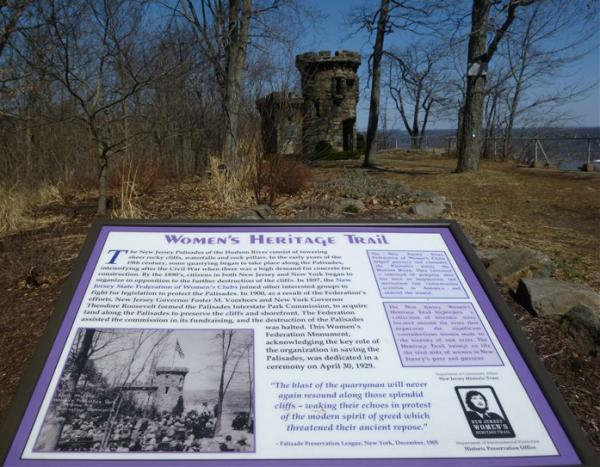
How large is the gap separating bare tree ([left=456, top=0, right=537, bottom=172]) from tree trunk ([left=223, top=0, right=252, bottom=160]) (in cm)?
634

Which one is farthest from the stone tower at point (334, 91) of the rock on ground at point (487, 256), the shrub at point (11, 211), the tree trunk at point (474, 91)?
the rock on ground at point (487, 256)

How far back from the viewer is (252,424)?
5.23ft

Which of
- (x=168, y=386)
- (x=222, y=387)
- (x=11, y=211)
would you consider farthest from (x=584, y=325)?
(x=11, y=211)

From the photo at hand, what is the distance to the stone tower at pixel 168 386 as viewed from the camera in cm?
165

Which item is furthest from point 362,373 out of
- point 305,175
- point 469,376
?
point 305,175

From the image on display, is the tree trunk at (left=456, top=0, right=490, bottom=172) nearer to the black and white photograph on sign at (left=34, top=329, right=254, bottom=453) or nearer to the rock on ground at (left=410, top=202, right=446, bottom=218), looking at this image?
the rock on ground at (left=410, top=202, right=446, bottom=218)

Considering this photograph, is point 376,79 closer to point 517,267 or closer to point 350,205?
point 350,205

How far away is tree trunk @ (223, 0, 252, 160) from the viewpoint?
Answer: 9.36 m

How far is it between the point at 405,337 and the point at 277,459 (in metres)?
0.69

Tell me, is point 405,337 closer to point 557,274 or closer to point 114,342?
point 114,342

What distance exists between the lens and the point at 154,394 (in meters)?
1.68

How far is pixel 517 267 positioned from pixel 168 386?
133 inches

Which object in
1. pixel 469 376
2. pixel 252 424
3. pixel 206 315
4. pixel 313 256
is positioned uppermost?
pixel 313 256

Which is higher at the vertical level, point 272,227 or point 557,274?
point 557,274
